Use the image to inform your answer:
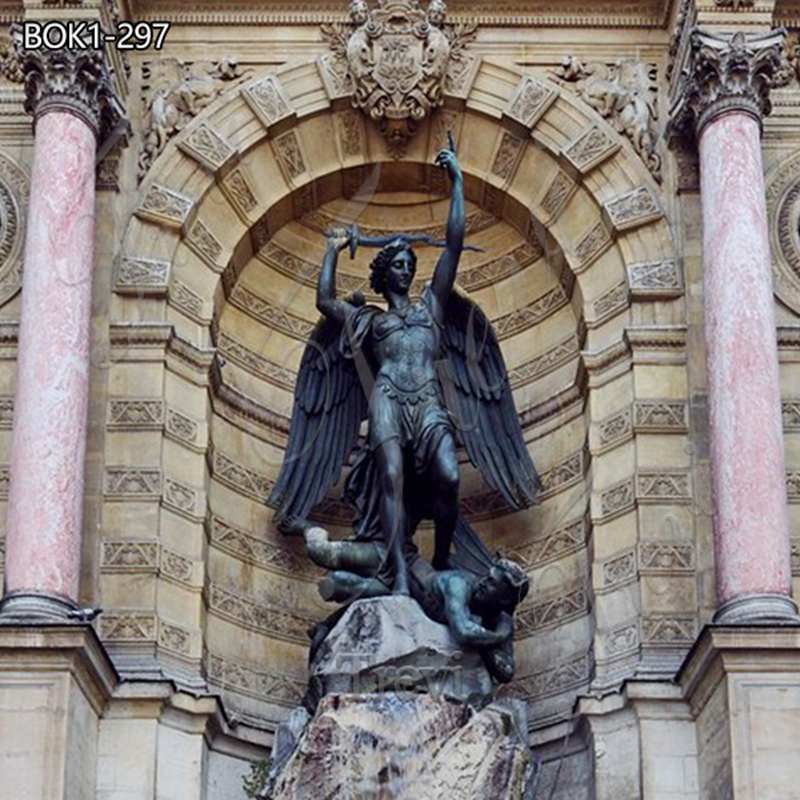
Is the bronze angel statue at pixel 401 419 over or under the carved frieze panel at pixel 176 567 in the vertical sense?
over

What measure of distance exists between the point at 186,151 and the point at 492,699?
557cm

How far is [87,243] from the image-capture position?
18016mm

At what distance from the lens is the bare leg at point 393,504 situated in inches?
698

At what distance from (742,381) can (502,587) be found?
8.15 ft

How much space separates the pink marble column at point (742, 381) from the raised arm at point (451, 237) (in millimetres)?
2001

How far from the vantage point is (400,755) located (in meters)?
15.7

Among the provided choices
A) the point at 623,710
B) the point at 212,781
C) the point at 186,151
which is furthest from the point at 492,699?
the point at 186,151

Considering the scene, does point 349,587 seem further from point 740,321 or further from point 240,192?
point 240,192

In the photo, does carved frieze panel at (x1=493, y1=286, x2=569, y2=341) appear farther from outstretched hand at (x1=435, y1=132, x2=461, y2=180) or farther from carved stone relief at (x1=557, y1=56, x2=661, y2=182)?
outstretched hand at (x1=435, y1=132, x2=461, y2=180)

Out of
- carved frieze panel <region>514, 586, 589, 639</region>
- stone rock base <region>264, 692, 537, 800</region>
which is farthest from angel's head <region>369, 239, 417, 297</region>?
stone rock base <region>264, 692, 537, 800</region>

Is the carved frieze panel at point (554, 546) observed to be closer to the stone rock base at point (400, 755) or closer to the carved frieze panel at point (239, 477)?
the carved frieze panel at point (239, 477)

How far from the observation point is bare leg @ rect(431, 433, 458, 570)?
18.0 m

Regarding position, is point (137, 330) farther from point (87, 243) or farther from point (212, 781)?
point (212, 781)

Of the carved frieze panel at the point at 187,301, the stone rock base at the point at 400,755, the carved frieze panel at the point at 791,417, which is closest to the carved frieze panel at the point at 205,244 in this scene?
the carved frieze panel at the point at 187,301
